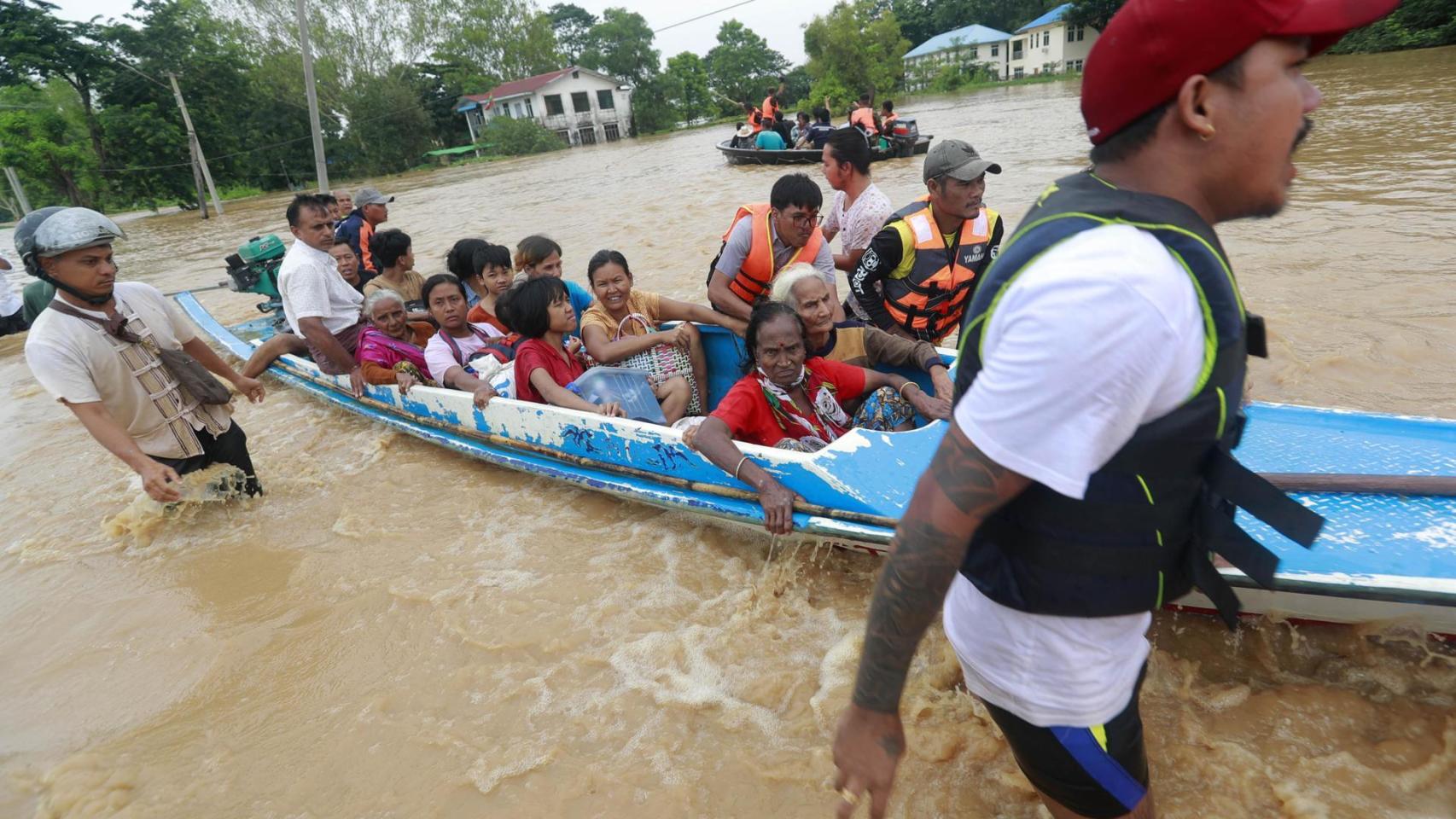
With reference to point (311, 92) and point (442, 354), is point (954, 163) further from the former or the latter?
point (311, 92)

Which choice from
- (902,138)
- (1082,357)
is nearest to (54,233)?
(1082,357)

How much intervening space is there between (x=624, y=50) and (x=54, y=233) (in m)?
53.5

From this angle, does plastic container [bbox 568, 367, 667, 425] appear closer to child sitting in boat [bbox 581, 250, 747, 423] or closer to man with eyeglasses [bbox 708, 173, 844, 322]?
child sitting in boat [bbox 581, 250, 747, 423]

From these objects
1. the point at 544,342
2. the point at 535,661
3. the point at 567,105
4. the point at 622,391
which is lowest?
the point at 535,661

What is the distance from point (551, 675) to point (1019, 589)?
2.35 m

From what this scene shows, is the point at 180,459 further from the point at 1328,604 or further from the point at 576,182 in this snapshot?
the point at 576,182

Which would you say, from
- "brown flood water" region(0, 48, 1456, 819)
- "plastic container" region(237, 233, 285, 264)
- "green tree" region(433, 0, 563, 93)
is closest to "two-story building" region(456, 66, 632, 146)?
"green tree" region(433, 0, 563, 93)

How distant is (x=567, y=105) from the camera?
4150 centimetres

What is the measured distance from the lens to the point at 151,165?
92.7 feet

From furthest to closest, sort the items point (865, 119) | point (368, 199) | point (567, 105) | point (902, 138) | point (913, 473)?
point (567, 105)
point (865, 119)
point (902, 138)
point (368, 199)
point (913, 473)

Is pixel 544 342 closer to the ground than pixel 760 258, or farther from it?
closer to the ground

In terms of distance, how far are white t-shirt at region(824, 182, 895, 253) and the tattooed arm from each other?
131 inches

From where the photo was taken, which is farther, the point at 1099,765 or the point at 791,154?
the point at 791,154

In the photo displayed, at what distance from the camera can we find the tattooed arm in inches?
33.9
